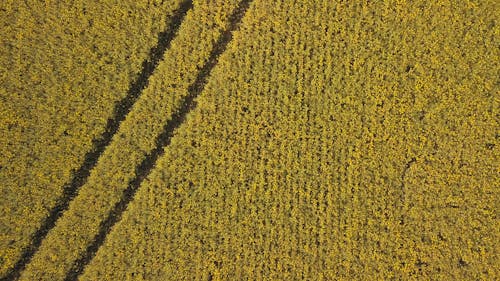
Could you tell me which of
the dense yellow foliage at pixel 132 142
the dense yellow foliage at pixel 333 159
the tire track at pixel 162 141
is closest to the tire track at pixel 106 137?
the dense yellow foliage at pixel 132 142

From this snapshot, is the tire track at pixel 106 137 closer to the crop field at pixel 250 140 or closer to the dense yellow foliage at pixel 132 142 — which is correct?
the crop field at pixel 250 140

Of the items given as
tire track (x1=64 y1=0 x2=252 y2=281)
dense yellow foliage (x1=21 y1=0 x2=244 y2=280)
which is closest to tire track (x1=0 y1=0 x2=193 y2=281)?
dense yellow foliage (x1=21 y1=0 x2=244 y2=280)

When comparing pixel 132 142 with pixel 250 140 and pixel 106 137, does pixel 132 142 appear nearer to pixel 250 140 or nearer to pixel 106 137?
pixel 106 137

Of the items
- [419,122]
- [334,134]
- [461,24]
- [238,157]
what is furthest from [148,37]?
[461,24]

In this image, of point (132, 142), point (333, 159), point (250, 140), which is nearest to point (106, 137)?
point (132, 142)

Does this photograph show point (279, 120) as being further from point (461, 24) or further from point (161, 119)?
point (461, 24)

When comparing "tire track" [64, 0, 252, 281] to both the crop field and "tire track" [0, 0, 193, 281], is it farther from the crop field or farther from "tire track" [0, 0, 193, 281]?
"tire track" [0, 0, 193, 281]
